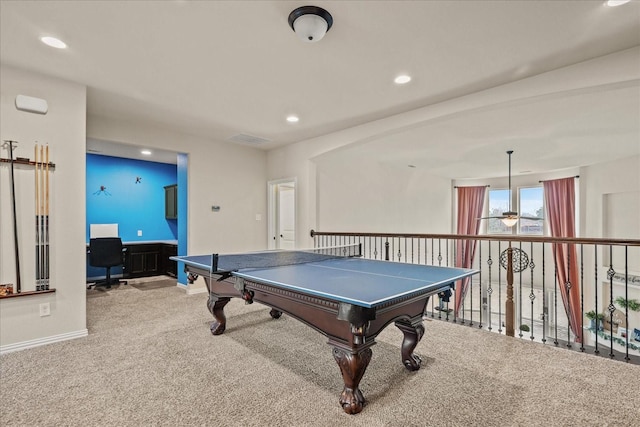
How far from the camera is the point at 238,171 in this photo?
561cm

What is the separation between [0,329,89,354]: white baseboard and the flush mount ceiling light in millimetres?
3489

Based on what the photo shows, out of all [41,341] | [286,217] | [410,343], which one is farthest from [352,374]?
[286,217]

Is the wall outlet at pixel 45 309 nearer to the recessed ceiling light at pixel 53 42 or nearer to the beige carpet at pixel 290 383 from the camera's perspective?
the beige carpet at pixel 290 383

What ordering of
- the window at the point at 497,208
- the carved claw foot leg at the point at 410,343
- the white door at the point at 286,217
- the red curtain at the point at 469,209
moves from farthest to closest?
1. the red curtain at the point at 469,209
2. the window at the point at 497,208
3. the white door at the point at 286,217
4. the carved claw foot leg at the point at 410,343

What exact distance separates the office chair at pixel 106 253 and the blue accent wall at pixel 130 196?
103 centimetres

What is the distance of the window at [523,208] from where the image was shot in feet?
27.3

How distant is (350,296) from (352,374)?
1.84ft

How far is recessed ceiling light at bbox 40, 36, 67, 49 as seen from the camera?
237 centimetres

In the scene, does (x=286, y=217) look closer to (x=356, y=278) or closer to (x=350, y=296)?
(x=356, y=278)

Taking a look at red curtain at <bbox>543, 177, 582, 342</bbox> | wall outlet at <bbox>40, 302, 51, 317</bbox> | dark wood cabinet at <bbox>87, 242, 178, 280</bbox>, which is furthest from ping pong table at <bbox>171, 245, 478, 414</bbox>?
red curtain at <bbox>543, 177, 582, 342</bbox>

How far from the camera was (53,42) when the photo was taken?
2.42 meters

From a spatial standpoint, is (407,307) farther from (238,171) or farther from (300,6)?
(238,171)

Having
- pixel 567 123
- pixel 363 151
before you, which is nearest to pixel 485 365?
pixel 567 123

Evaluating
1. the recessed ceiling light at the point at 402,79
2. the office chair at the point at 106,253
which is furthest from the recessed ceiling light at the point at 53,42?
the office chair at the point at 106,253
